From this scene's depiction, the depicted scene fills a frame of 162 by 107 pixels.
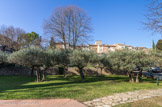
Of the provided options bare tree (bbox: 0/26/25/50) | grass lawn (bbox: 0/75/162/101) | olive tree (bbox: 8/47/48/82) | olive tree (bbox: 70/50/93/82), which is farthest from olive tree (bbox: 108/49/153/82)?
bare tree (bbox: 0/26/25/50)

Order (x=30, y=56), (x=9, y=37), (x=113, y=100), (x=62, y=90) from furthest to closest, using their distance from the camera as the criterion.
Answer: (x=9, y=37) → (x=30, y=56) → (x=62, y=90) → (x=113, y=100)

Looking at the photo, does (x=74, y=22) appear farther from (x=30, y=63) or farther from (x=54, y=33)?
(x=30, y=63)

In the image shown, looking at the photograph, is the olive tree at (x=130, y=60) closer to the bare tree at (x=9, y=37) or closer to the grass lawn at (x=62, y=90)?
the grass lawn at (x=62, y=90)

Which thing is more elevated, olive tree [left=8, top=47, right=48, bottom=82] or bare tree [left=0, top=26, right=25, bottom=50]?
bare tree [left=0, top=26, right=25, bottom=50]

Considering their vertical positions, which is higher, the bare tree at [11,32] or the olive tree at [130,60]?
the bare tree at [11,32]

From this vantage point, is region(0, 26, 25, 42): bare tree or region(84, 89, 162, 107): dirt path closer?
region(84, 89, 162, 107): dirt path

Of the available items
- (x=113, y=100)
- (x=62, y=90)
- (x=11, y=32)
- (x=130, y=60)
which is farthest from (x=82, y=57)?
(x=11, y=32)

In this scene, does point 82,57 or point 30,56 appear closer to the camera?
point 82,57

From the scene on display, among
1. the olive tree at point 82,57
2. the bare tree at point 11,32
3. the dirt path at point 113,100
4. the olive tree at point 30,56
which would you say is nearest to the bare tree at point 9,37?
the bare tree at point 11,32

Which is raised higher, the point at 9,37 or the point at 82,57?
the point at 9,37

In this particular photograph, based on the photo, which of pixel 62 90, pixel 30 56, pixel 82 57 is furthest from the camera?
pixel 30 56

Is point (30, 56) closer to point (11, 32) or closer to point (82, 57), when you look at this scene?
point (82, 57)

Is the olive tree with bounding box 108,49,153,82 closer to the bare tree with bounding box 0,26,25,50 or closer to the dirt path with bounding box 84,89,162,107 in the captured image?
the dirt path with bounding box 84,89,162,107

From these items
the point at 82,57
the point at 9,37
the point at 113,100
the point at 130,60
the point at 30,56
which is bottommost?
the point at 113,100
